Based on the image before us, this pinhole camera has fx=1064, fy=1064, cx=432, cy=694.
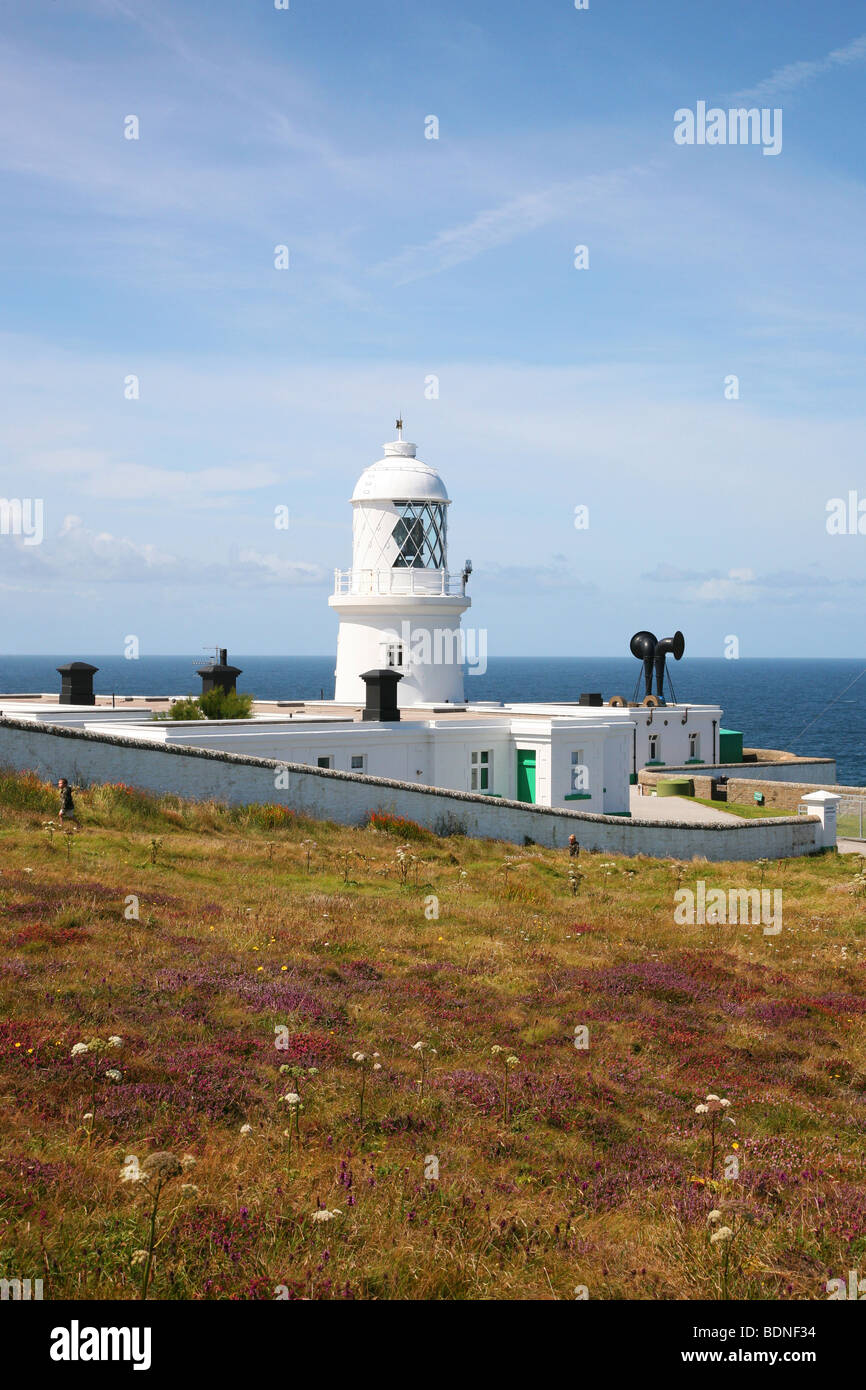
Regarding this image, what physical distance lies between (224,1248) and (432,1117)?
289 centimetres

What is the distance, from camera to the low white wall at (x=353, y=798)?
25266 mm

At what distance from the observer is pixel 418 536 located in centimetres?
4069

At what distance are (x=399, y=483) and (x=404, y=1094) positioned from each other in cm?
3329

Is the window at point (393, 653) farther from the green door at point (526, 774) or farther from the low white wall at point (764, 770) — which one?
the low white wall at point (764, 770)

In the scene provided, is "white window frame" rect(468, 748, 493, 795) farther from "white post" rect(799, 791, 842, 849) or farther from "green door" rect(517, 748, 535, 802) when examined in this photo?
"white post" rect(799, 791, 842, 849)

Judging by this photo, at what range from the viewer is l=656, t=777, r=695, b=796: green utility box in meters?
44.3

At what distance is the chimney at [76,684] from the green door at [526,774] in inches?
570

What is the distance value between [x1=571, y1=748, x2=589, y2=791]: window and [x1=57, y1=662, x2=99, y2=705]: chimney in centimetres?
1620

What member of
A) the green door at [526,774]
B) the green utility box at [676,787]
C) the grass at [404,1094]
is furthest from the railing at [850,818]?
the grass at [404,1094]

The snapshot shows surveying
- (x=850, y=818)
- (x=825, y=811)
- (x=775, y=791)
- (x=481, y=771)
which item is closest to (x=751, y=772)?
(x=775, y=791)

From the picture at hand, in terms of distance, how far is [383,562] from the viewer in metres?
40.6

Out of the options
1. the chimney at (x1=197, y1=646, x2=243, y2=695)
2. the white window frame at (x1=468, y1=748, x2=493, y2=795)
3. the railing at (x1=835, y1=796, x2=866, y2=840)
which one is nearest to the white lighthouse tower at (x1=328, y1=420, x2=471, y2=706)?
the chimney at (x1=197, y1=646, x2=243, y2=695)

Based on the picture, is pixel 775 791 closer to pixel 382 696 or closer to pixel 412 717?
pixel 412 717
